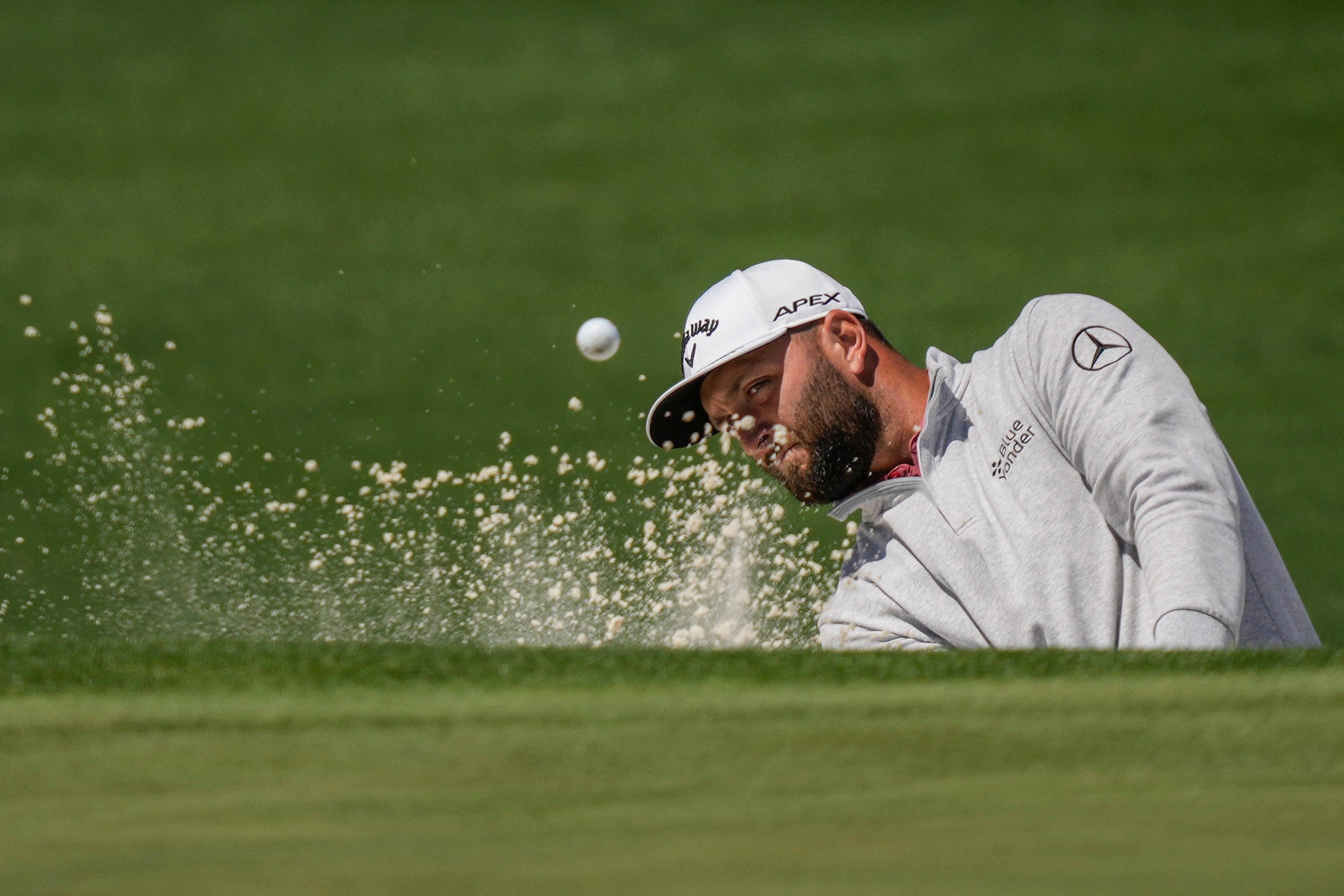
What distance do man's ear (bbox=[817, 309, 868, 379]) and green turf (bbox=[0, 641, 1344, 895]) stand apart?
1018mm

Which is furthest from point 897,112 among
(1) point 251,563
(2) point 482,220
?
(1) point 251,563

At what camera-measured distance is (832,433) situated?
2.73m

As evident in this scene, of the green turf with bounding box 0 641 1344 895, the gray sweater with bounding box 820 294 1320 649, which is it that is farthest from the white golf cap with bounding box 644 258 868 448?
the green turf with bounding box 0 641 1344 895

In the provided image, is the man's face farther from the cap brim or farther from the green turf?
the green turf

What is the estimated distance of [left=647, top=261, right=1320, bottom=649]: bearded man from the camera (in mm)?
2256

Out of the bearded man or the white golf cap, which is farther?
the white golf cap

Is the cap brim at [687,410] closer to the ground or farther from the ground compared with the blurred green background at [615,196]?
closer to the ground

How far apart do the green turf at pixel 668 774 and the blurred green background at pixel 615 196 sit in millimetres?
3332

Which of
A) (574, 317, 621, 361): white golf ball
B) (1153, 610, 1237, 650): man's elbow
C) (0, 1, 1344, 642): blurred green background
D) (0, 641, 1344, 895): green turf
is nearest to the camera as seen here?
(0, 641, 1344, 895): green turf

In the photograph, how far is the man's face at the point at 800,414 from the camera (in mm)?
2734

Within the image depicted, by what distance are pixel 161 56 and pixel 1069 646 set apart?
6.34 metres

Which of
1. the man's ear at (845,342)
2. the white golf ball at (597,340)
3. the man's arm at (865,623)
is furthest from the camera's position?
the white golf ball at (597,340)

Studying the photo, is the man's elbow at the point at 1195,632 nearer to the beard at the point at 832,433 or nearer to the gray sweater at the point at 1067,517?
the gray sweater at the point at 1067,517

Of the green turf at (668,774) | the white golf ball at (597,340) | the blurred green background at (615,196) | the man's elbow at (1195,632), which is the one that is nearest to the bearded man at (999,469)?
the man's elbow at (1195,632)
